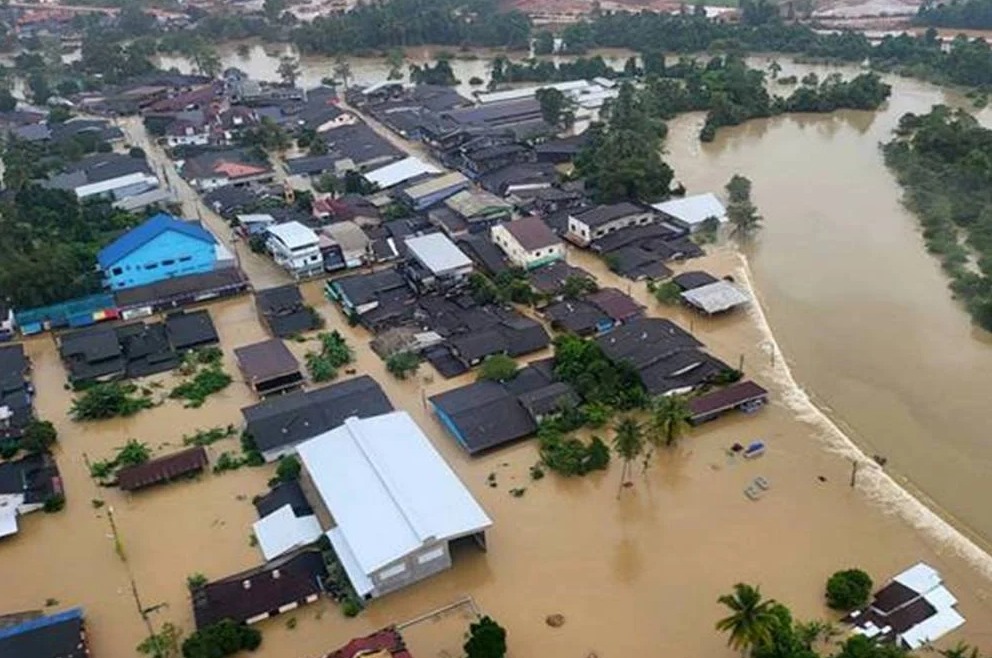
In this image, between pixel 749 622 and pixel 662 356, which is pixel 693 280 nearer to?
pixel 662 356

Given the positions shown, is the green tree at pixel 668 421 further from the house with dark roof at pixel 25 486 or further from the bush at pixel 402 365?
the house with dark roof at pixel 25 486

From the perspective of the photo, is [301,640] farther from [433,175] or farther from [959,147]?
[959,147]

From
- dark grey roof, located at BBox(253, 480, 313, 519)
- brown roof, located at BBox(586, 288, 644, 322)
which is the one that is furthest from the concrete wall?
brown roof, located at BBox(586, 288, 644, 322)

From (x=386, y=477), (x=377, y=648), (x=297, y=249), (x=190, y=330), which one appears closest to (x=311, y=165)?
(x=297, y=249)

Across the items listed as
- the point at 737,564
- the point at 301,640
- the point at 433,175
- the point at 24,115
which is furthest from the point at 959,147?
the point at 24,115

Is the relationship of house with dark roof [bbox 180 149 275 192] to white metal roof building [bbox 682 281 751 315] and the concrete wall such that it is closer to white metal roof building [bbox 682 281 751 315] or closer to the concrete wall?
the concrete wall

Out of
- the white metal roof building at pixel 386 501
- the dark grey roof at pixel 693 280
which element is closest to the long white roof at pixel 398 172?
the dark grey roof at pixel 693 280
